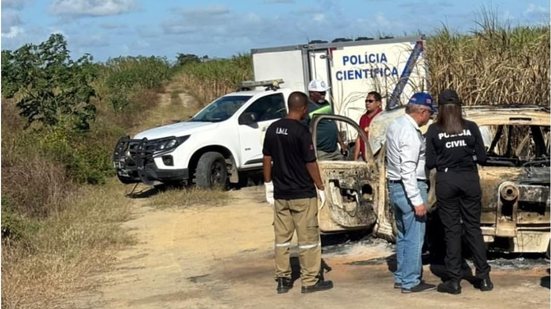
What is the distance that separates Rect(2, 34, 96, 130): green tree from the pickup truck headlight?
258 inches

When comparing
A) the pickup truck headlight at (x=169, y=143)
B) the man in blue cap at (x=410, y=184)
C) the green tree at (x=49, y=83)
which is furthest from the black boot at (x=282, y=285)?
the green tree at (x=49, y=83)

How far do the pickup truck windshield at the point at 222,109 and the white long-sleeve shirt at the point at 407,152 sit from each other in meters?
8.36

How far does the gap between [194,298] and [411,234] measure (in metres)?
2.09

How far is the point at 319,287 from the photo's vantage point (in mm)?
7672

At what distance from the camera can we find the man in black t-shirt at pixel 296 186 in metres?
7.43

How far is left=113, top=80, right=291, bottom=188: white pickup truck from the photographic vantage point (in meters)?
14.6

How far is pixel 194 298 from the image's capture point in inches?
306

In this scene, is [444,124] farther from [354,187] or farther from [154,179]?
[154,179]

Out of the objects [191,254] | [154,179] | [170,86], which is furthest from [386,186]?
[170,86]

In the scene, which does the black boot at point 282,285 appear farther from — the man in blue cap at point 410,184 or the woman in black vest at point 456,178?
the woman in black vest at point 456,178

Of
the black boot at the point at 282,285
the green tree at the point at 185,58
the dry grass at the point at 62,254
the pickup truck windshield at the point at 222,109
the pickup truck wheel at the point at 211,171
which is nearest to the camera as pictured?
the black boot at the point at 282,285

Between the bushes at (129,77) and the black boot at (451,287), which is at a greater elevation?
the bushes at (129,77)

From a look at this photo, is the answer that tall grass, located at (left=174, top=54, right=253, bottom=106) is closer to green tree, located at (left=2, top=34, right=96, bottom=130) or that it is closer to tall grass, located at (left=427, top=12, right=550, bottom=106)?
green tree, located at (left=2, top=34, right=96, bottom=130)

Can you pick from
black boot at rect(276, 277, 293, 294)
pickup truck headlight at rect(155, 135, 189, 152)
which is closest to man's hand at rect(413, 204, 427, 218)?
black boot at rect(276, 277, 293, 294)
